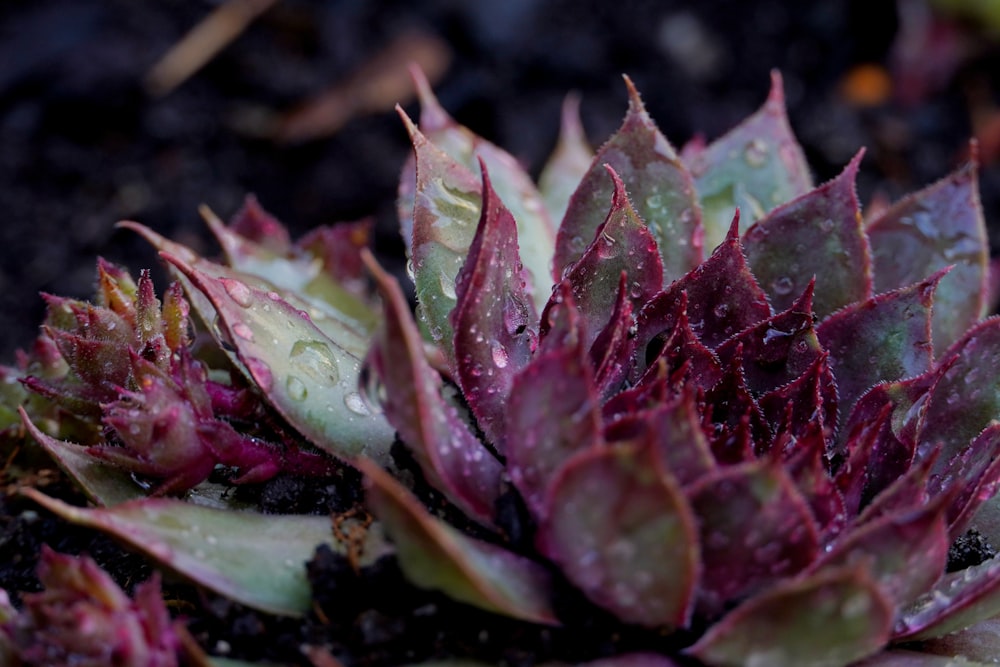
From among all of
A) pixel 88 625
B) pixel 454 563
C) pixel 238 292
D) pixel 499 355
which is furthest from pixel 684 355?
pixel 88 625

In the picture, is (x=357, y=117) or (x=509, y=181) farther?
(x=357, y=117)

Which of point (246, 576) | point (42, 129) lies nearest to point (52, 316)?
point (246, 576)

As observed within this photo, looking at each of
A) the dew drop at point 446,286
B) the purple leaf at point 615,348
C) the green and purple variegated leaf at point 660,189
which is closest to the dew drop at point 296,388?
the dew drop at point 446,286

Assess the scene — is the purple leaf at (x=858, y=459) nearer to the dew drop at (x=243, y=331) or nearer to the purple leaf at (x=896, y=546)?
the purple leaf at (x=896, y=546)

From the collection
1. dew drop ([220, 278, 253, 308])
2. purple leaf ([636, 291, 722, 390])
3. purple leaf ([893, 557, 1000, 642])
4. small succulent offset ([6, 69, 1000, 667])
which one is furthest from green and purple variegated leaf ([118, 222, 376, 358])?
purple leaf ([893, 557, 1000, 642])

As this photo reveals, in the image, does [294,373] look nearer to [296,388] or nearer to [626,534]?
→ [296,388]
